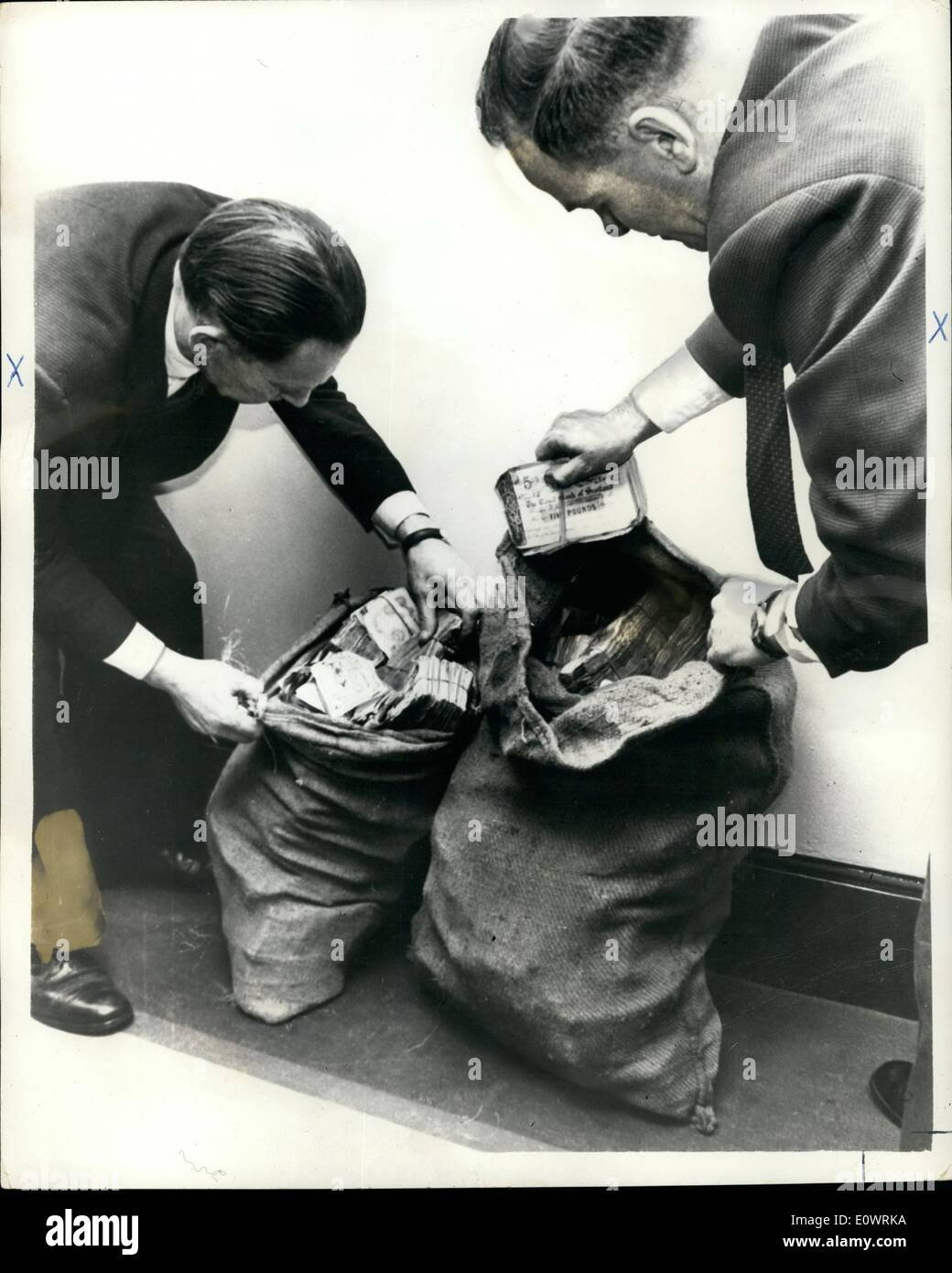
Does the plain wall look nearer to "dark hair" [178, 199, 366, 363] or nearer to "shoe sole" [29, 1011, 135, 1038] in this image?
"dark hair" [178, 199, 366, 363]

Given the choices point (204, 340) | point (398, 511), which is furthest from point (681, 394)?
point (204, 340)

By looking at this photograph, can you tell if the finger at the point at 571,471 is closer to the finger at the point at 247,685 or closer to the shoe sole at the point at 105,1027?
the finger at the point at 247,685

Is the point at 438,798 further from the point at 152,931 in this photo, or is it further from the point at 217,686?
the point at 152,931

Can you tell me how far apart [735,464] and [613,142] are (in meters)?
0.60

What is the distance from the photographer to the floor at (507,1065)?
79.6 inches

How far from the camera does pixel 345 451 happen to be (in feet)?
6.91

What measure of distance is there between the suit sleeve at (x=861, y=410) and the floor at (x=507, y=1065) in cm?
65

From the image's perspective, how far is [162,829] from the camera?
213cm

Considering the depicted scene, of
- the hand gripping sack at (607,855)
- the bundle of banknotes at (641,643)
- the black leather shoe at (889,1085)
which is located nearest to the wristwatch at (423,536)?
the hand gripping sack at (607,855)

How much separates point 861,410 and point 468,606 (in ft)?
2.51

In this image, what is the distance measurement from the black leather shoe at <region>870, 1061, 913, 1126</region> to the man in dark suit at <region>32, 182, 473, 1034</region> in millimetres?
1107

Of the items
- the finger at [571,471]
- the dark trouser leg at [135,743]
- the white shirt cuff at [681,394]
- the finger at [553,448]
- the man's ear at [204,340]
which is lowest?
the dark trouser leg at [135,743]

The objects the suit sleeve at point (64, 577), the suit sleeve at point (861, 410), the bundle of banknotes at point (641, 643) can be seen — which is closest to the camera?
the suit sleeve at point (861, 410)

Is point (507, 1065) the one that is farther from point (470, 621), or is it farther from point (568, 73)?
point (568, 73)
